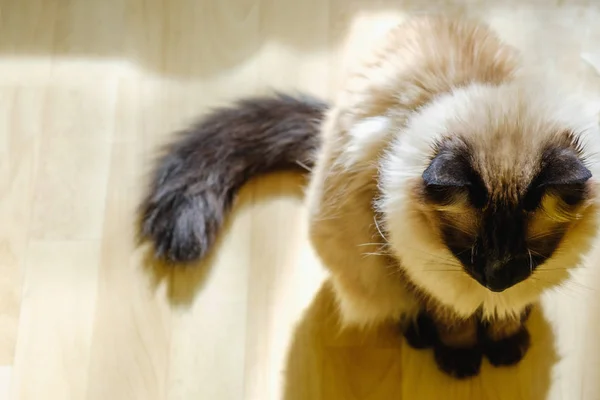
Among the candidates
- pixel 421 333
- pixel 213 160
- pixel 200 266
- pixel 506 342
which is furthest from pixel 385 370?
pixel 213 160

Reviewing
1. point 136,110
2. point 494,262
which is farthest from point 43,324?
point 494,262

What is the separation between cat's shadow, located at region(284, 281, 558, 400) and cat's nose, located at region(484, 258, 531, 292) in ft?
1.53

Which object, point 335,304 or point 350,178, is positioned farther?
point 335,304

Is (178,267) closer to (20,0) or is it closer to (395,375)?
(395,375)

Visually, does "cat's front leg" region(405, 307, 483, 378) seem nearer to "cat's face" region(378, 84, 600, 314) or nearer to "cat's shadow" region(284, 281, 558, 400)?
"cat's shadow" region(284, 281, 558, 400)

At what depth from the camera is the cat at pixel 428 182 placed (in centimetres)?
87

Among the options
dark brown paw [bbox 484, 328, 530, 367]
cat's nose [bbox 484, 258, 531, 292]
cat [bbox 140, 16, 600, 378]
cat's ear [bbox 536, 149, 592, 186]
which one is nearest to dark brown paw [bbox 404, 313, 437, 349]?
cat [bbox 140, 16, 600, 378]

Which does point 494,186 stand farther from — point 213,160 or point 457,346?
point 213,160

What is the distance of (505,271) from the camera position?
883mm

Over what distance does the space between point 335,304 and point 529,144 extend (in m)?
0.61

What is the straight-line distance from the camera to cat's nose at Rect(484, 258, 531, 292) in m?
0.88

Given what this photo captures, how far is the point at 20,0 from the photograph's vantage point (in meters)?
1.63

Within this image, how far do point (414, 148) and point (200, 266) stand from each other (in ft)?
2.05

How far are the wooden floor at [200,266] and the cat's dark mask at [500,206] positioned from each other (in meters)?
0.48
